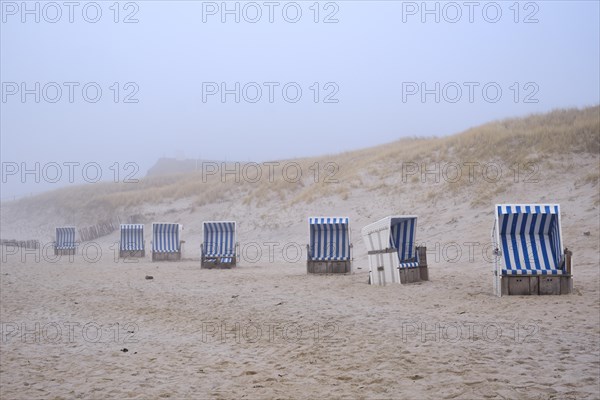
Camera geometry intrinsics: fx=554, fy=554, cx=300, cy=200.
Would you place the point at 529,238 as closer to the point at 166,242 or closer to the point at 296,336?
the point at 296,336

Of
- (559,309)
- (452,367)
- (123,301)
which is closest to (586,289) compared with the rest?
(559,309)

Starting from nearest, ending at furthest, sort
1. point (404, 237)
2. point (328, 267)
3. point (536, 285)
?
point (536, 285) < point (404, 237) < point (328, 267)

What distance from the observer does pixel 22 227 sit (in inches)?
Result: 2160

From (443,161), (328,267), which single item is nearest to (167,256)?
(328,267)

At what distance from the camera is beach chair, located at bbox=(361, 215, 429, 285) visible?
1113cm

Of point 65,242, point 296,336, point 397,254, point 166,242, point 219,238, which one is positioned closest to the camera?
point 296,336

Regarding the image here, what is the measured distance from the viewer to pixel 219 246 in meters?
17.3

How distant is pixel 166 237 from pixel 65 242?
847 centimetres

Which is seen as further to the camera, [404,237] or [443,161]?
[443,161]

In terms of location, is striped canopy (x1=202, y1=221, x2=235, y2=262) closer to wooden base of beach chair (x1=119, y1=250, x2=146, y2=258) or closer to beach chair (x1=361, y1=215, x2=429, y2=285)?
beach chair (x1=361, y1=215, x2=429, y2=285)

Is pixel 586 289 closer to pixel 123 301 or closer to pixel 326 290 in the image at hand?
pixel 326 290

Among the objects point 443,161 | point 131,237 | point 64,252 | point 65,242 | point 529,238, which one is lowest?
point 64,252

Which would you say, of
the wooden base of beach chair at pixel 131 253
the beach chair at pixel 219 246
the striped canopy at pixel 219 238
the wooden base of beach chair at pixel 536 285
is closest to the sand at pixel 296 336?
the wooden base of beach chair at pixel 536 285

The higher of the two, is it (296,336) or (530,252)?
(530,252)
